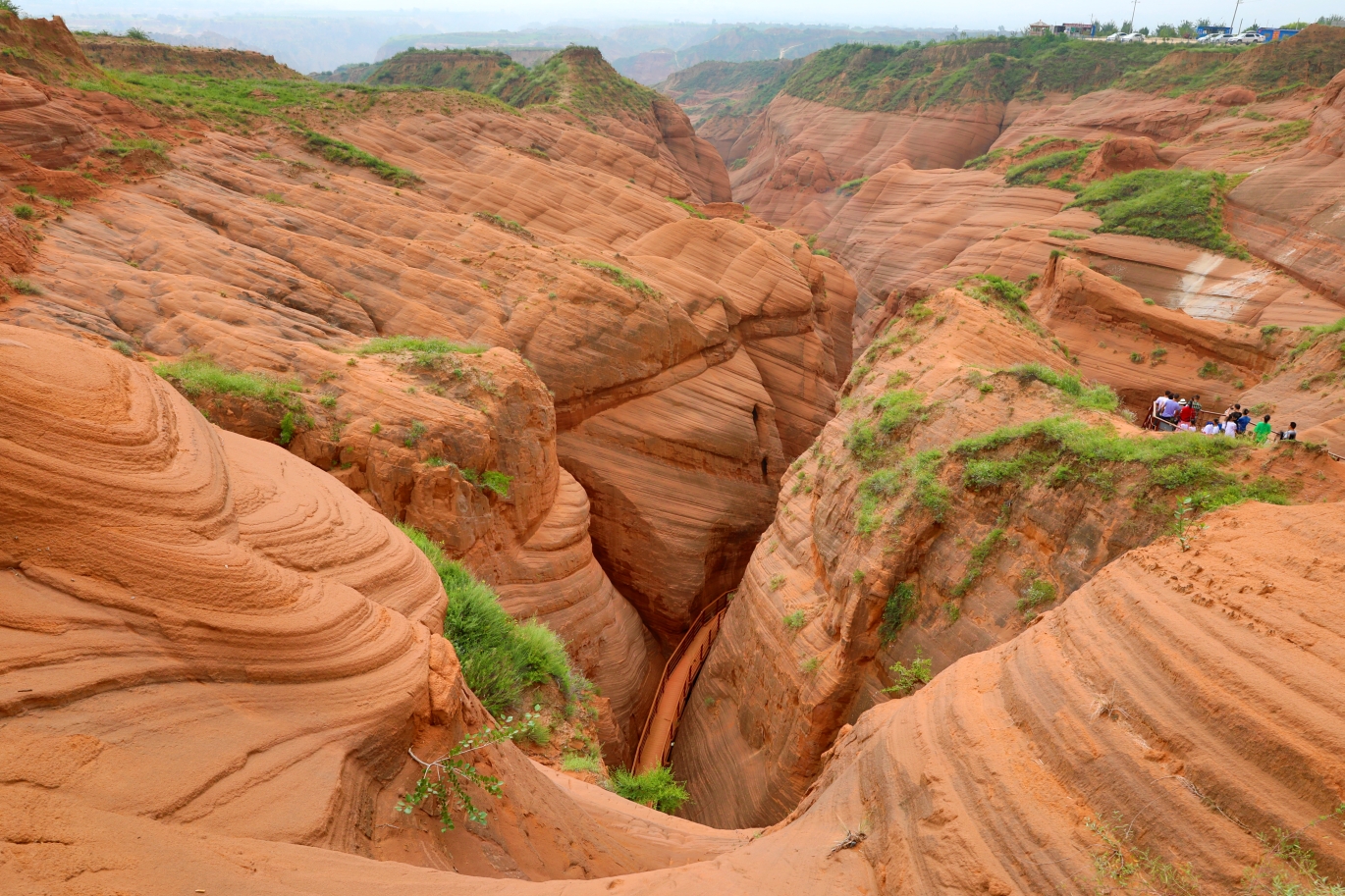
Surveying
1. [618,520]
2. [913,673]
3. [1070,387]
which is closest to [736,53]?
[618,520]

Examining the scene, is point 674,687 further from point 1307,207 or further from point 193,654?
point 1307,207

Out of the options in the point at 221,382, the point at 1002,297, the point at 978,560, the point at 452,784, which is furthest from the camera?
the point at 1002,297

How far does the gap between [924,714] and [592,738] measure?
5421mm

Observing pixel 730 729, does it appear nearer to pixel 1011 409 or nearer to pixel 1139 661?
pixel 1011 409

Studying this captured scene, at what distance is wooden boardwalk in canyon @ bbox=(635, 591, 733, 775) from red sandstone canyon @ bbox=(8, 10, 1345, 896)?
14 centimetres

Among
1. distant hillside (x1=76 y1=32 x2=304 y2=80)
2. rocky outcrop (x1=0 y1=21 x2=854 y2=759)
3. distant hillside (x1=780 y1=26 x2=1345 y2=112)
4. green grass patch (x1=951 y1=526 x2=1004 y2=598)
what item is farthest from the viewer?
distant hillside (x1=780 y1=26 x2=1345 y2=112)

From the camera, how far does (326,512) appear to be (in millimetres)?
6473

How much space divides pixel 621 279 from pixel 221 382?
1029cm

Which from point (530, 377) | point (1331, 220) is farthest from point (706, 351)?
point (1331, 220)

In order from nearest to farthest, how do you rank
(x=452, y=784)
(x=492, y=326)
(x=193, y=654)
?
(x=193, y=654) → (x=452, y=784) → (x=492, y=326)

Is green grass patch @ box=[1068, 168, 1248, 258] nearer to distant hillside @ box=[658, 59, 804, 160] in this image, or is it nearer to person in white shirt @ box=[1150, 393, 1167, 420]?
person in white shirt @ box=[1150, 393, 1167, 420]

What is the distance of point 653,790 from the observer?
37.2 ft

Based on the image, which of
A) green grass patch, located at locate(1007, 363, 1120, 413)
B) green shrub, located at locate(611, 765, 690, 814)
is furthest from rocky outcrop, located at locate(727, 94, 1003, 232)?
green shrub, located at locate(611, 765, 690, 814)

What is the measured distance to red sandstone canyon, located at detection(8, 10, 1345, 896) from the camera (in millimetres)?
4062
